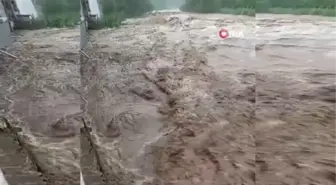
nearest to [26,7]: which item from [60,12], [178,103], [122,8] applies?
[60,12]

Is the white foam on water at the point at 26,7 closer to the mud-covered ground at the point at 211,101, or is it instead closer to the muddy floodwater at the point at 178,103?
the muddy floodwater at the point at 178,103

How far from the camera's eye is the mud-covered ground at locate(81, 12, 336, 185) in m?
1.13

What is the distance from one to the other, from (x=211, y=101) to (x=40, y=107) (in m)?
0.45

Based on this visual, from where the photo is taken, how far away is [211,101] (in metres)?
1.18

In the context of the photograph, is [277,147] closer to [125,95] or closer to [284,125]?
[284,125]

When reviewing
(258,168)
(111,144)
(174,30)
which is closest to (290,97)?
(258,168)

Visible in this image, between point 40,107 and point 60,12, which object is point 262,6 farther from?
point 40,107

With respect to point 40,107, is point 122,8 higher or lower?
higher

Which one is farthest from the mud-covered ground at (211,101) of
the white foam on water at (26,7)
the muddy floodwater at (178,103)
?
the white foam on water at (26,7)

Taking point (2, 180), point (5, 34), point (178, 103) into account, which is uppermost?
point (5, 34)

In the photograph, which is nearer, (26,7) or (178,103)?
(26,7)

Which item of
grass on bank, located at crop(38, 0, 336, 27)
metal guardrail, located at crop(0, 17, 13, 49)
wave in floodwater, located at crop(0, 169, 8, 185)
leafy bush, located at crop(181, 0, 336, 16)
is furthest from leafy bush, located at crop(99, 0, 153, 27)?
wave in floodwater, located at crop(0, 169, 8, 185)

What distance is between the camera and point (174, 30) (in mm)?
1173

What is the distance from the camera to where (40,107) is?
1153 mm
